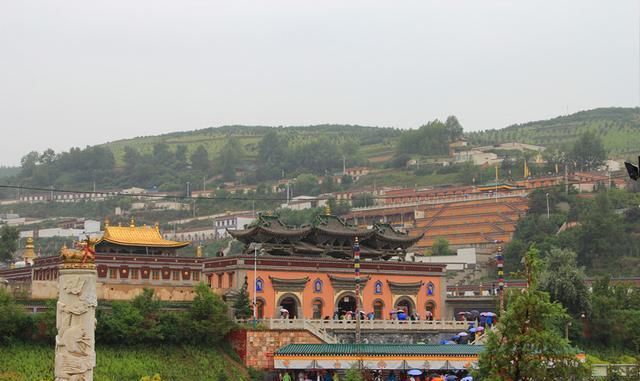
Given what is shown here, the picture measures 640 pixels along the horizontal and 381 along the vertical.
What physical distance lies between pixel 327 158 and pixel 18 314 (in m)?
116

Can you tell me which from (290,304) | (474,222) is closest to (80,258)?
Answer: (290,304)

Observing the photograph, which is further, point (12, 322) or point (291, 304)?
point (291, 304)

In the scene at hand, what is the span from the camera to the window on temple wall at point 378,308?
56656 mm

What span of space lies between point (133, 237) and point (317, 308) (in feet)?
29.8

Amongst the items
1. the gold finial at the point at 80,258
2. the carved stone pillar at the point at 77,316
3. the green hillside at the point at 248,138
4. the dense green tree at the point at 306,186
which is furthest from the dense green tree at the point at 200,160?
the carved stone pillar at the point at 77,316

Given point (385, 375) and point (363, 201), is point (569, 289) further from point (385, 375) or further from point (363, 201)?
point (363, 201)

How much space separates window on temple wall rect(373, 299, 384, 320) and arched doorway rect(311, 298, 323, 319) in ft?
9.93

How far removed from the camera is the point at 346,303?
56125mm

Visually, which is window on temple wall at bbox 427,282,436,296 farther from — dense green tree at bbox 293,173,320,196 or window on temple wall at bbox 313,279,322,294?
dense green tree at bbox 293,173,320,196

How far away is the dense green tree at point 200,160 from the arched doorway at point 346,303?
346ft

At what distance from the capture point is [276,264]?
53.4 metres

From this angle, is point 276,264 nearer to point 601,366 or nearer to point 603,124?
point 601,366

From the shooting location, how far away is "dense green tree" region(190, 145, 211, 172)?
161 meters

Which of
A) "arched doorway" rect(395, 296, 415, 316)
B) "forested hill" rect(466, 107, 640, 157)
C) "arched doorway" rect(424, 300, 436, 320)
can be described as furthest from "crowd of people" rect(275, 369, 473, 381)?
"forested hill" rect(466, 107, 640, 157)
